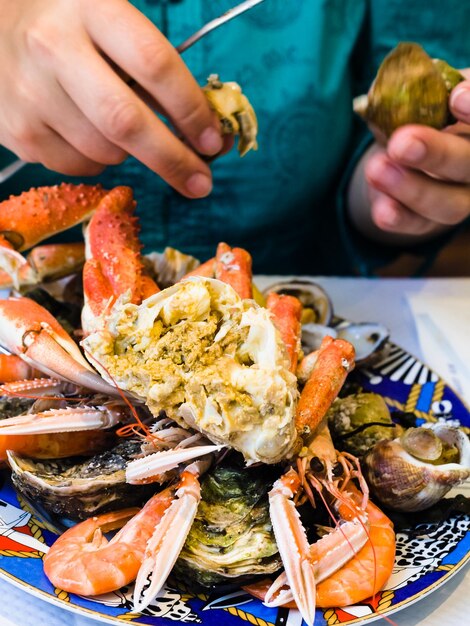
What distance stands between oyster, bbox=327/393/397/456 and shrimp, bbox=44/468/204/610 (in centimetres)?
25

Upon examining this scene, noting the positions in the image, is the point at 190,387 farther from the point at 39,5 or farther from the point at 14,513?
the point at 39,5

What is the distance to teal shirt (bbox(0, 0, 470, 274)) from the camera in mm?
1164

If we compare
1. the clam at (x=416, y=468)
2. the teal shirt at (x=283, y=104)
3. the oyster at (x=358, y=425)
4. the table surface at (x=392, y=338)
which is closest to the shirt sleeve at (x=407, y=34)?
the teal shirt at (x=283, y=104)

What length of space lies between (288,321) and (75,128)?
0.36 meters

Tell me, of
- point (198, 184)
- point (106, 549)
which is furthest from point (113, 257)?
point (106, 549)

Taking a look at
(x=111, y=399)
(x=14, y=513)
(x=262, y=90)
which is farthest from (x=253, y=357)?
(x=262, y=90)

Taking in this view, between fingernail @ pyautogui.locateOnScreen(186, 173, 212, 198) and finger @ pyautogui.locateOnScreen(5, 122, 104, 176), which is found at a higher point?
finger @ pyautogui.locateOnScreen(5, 122, 104, 176)

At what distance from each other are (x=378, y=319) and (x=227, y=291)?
25.4 inches

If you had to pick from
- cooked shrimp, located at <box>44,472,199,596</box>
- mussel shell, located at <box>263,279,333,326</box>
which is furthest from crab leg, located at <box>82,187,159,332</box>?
mussel shell, located at <box>263,279,333,326</box>

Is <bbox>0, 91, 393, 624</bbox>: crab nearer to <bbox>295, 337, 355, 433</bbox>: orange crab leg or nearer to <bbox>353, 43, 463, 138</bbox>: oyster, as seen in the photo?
<bbox>295, 337, 355, 433</bbox>: orange crab leg

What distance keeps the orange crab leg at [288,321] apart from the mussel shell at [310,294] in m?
0.27

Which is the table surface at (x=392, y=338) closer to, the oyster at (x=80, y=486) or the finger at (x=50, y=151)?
the oyster at (x=80, y=486)

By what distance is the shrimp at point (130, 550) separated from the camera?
535 millimetres

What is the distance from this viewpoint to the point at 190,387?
565mm
